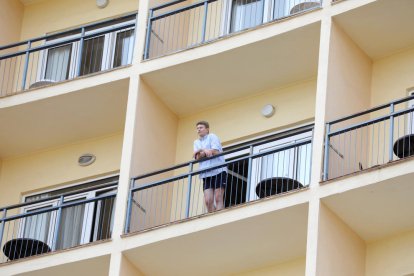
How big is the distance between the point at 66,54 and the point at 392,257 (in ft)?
30.8

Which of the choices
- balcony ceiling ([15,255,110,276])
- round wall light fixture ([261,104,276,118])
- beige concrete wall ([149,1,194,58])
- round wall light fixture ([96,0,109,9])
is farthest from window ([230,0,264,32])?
balcony ceiling ([15,255,110,276])

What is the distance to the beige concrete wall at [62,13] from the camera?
32.5 meters

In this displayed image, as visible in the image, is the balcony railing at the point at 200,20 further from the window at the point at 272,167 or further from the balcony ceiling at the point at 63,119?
the window at the point at 272,167

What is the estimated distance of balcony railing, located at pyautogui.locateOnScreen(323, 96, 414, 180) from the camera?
26.3m

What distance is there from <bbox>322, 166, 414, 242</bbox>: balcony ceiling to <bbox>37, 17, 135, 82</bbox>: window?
673 cm

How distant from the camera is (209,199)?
2755 centimetres

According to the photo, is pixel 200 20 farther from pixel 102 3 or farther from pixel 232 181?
pixel 232 181

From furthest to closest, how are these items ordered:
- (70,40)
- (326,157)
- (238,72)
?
(70,40)
(238,72)
(326,157)

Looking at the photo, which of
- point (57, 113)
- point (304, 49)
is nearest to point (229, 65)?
point (304, 49)

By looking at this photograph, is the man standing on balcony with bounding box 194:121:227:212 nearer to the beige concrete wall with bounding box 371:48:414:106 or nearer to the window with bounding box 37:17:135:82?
the beige concrete wall with bounding box 371:48:414:106

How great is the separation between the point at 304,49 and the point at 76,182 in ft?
17.3

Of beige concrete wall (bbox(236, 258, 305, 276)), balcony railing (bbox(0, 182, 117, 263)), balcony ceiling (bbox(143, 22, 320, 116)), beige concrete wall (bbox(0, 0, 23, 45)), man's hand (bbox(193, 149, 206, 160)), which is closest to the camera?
beige concrete wall (bbox(236, 258, 305, 276))

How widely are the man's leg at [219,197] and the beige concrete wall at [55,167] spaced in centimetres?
333

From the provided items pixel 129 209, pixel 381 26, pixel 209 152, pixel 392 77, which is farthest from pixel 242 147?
pixel 381 26
